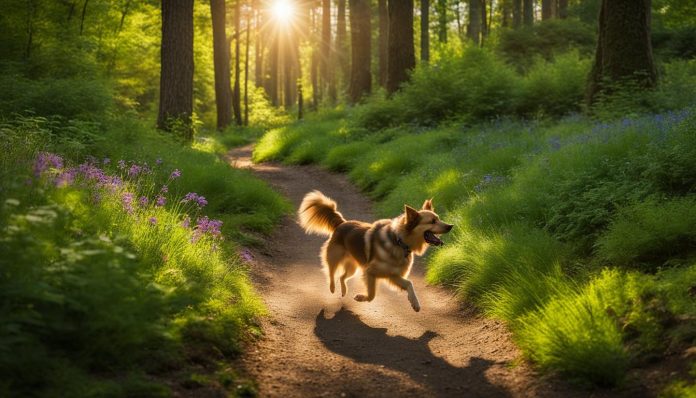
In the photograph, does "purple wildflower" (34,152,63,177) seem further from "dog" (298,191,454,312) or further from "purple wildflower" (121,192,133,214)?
"dog" (298,191,454,312)

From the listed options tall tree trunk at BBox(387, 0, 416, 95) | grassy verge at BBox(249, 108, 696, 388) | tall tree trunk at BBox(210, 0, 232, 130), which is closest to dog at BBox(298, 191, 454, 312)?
grassy verge at BBox(249, 108, 696, 388)

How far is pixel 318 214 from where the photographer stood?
26.5 feet

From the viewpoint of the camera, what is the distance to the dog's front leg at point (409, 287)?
22.6ft

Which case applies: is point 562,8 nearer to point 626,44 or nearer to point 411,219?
point 626,44

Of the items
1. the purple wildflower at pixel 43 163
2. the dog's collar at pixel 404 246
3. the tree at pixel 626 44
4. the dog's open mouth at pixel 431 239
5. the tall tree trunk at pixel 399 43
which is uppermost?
the tall tree trunk at pixel 399 43

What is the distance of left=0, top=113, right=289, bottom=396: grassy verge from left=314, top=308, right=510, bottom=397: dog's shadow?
34.9 inches

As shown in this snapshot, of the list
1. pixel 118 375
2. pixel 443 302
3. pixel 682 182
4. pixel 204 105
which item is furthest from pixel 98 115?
pixel 204 105

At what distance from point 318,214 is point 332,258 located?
0.63 meters

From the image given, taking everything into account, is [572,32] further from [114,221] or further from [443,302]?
[114,221]

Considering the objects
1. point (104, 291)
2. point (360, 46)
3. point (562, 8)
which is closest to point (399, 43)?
point (360, 46)

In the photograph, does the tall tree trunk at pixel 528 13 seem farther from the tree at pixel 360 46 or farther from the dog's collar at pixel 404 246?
the dog's collar at pixel 404 246

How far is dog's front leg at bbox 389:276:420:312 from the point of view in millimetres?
6895

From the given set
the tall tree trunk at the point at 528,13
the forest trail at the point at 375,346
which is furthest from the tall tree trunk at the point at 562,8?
the forest trail at the point at 375,346

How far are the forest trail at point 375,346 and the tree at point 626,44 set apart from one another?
24.6ft
